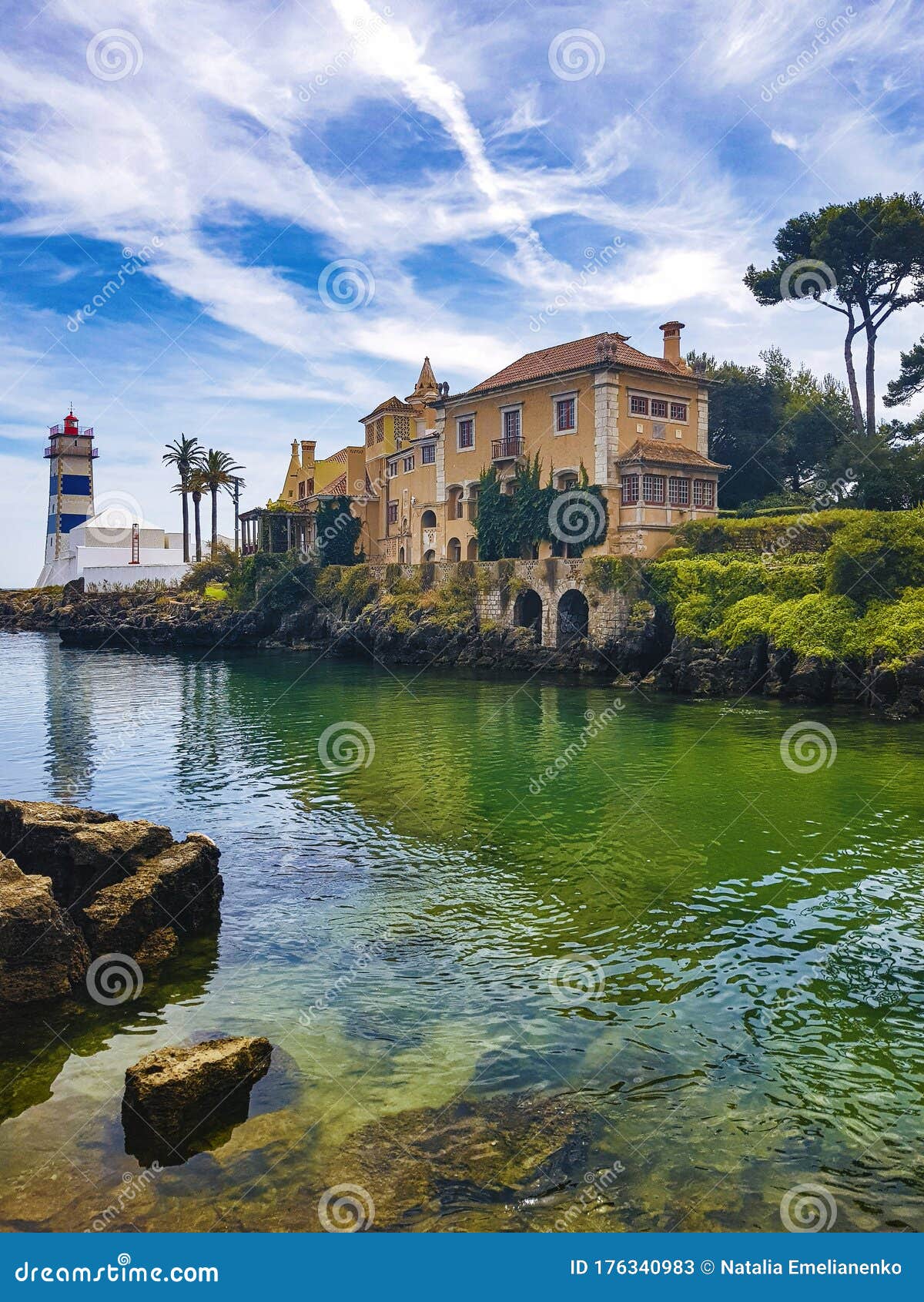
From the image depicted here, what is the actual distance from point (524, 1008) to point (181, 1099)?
173 inches

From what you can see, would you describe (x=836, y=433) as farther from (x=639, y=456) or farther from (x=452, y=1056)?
(x=452, y=1056)

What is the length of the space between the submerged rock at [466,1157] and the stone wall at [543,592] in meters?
40.1

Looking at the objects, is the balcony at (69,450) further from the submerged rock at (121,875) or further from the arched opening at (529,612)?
the submerged rock at (121,875)

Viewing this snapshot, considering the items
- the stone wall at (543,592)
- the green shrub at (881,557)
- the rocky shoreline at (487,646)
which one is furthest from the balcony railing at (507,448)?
the green shrub at (881,557)

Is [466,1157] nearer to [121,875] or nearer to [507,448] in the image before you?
[121,875]

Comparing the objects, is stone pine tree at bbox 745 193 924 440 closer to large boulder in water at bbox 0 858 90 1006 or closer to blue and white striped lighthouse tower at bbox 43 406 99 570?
large boulder in water at bbox 0 858 90 1006

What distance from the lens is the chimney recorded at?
58.2 m

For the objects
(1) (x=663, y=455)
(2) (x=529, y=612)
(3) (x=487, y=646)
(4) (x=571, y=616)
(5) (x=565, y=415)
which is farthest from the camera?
(2) (x=529, y=612)

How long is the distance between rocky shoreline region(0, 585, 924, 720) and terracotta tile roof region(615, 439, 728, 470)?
10005mm

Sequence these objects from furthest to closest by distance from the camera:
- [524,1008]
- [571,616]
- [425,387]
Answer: [425,387] → [571,616] → [524,1008]

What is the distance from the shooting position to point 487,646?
2200 inches

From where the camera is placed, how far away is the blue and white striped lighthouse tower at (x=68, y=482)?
370 ft

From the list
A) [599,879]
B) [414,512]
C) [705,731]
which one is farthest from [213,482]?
[599,879]

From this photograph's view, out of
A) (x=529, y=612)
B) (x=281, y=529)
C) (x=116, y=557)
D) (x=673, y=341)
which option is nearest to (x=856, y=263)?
(x=673, y=341)
